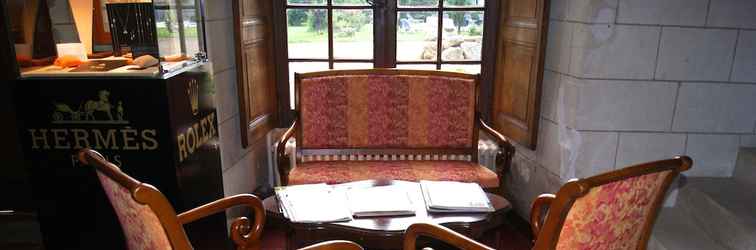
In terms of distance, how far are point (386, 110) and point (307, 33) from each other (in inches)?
27.6

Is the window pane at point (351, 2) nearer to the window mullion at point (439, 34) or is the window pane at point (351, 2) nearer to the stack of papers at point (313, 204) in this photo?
the window mullion at point (439, 34)

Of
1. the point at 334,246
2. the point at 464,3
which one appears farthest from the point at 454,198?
the point at 464,3

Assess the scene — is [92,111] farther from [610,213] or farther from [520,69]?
[520,69]

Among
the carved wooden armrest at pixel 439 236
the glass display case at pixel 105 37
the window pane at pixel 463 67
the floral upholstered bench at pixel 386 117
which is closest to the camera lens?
the carved wooden armrest at pixel 439 236

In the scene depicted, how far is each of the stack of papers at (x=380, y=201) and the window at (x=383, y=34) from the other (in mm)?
1251

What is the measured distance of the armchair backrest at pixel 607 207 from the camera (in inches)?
54.2

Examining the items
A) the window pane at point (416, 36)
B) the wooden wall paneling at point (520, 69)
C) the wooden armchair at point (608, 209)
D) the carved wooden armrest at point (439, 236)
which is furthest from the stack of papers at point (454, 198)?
the window pane at point (416, 36)

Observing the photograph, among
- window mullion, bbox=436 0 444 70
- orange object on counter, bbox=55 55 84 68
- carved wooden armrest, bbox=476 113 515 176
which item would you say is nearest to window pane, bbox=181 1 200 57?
orange object on counter, bbox=55 55 84 68

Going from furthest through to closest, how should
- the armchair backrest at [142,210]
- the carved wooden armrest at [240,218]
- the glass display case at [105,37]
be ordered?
1. the glass display case at [105,37]
2. the carved wooden armrest at [240,218]
3. the armchair backrest at [142,210]

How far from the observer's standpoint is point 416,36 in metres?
3.27

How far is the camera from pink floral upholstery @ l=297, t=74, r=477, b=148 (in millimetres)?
3018

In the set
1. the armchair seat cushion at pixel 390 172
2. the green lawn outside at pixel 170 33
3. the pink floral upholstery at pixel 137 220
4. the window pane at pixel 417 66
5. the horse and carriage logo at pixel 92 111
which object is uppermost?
the green lawn outside at pixel 170 33

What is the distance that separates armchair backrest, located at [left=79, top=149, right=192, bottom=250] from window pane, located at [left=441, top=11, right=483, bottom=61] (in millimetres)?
2251

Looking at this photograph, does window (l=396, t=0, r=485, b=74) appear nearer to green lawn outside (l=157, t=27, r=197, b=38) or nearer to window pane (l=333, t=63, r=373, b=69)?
window pane (l=333, t=63, r=373, b=69)
